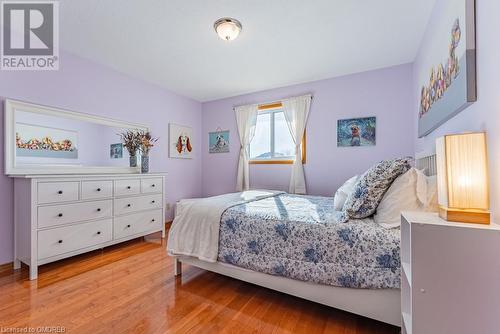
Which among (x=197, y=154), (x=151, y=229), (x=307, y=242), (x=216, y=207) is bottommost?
(x=151, y=229)

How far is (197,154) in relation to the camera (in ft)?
14.4

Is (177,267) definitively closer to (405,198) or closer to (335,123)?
(405,198)

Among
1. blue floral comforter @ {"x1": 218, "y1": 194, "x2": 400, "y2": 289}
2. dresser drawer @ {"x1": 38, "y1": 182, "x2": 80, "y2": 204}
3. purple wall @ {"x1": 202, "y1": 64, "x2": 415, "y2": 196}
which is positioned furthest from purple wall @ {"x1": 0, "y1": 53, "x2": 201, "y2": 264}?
blue floral comforter @ {"x1": 218, "y1": 194, "x2": 400, "y2": 289}

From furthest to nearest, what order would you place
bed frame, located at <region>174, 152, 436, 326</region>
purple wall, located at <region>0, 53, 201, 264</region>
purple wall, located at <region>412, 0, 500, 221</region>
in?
1. purple wall, located at <region>0, 53, 201, 264</region>
2. bed frame, located at <region>174, 152, 436, 326</region>
3. purple wall, located at <region>412, 0, 500, 221</region>

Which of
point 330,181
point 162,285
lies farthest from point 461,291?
point 330,181

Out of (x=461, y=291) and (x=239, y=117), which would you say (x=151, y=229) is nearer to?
(x=239, y=117)

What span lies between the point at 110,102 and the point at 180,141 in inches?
49.2

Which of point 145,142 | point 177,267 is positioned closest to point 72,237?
point 177,267

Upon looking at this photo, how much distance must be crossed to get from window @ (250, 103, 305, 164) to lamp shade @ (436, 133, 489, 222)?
2.62m

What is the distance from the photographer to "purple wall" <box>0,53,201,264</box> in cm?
222

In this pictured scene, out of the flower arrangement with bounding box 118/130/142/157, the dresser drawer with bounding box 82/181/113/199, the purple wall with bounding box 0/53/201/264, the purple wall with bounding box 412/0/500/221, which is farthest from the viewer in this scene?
the flower arrangement with bounding box 118/130/142/157

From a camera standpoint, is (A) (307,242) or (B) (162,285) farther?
(B) (162,285)

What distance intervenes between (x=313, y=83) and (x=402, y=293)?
2.94 metres

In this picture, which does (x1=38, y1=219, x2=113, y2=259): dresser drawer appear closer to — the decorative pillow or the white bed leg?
the white bed leg
